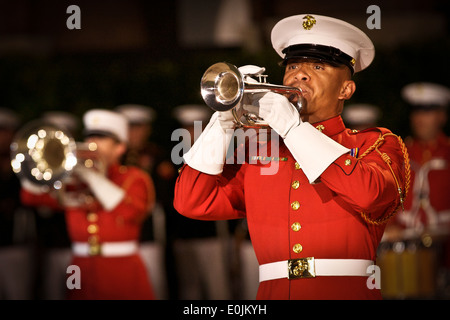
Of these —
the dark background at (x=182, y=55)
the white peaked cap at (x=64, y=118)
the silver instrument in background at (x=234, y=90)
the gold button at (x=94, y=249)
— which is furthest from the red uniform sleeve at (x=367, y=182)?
the white peaked cap at (x=64, y=118)

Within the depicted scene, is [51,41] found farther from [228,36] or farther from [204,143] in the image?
[204,143]

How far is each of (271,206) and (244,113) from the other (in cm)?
44

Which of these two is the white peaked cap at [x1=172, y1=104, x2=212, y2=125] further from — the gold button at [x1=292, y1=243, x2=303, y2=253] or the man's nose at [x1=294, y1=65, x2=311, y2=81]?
the gold button at [x1=292, y1=243, x2=303, y2=253]

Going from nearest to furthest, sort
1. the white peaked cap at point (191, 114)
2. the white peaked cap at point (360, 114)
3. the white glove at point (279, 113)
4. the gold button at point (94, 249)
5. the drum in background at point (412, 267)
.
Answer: the white glove at point (279, 113)
the gold button at point (94, 249)
the drum in background at point (412, 267)
the white peaked cap at point (360, 114)
the white peaked cap at point (191, 114)

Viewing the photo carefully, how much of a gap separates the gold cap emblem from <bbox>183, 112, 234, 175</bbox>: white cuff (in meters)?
0.56

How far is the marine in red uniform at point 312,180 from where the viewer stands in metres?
3.05

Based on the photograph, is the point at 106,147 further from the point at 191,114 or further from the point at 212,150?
the point at 212,150

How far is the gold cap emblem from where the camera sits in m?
3.31

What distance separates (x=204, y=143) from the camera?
10.6 ft

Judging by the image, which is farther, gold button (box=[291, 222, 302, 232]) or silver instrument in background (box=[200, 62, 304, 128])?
gold button (box=[291, 222, 302, 232])

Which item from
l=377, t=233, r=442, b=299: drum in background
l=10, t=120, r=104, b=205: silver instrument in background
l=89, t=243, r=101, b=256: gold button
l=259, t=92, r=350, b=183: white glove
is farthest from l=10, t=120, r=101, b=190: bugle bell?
l=377, t=233, r=442, b=299: drum in background

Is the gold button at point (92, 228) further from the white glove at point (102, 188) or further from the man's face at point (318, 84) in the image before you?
the man's face at point (318, 84)

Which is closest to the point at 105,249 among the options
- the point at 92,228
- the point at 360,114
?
the point at 92,228

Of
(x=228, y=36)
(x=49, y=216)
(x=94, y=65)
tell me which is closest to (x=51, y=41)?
(x=94, y=65)
